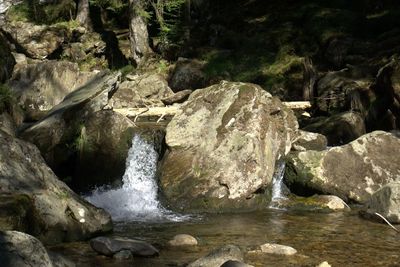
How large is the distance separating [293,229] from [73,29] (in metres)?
23.4

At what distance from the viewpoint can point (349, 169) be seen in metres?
12.7

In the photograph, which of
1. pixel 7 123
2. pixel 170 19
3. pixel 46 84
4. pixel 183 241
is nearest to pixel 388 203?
pixel 183 241

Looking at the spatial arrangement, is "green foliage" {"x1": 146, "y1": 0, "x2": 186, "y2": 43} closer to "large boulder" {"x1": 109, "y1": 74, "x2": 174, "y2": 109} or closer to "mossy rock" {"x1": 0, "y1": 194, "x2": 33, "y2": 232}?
"large boulder" {"x1": 109, "y1": 74, "x2": 174, "y2": 109}

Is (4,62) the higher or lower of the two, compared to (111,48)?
higher

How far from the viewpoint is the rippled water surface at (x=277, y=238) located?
7.62m

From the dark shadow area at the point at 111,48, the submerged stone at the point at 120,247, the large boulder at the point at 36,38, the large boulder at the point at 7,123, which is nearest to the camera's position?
the submerged stone at the point at 120,247

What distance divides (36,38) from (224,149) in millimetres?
20155

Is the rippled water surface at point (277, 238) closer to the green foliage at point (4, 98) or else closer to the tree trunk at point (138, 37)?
the green foliage at point (4, 98)

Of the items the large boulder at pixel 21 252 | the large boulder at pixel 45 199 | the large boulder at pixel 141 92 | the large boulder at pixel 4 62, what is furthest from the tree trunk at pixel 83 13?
the large boulder at pixel 21 252

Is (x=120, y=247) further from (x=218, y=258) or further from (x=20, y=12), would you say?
(x=20, y=12)

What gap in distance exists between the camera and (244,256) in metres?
7.73

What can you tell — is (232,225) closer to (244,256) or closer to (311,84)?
(244,256)

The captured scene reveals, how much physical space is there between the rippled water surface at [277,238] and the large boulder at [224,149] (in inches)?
25.9

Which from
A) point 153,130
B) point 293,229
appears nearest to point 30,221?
point 293,229
